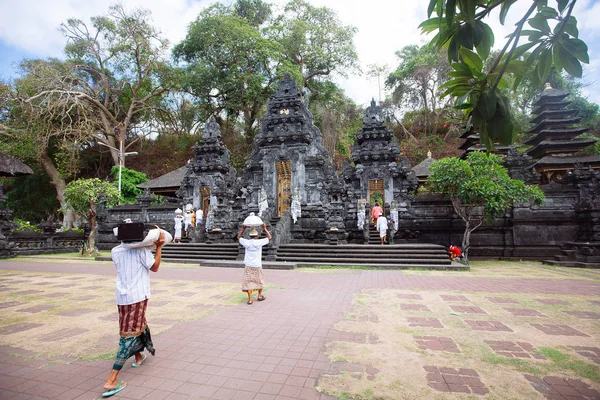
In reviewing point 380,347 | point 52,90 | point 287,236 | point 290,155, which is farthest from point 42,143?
point 380,347

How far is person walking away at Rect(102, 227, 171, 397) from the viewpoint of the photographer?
3066mm

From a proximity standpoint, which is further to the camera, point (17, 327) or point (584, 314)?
point (584, 314)

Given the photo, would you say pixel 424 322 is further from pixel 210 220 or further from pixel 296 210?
pixel 210 220

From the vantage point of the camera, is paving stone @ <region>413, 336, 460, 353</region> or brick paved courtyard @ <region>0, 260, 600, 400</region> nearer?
brick paved courtyard @ <region>0, 260, 600, 400</region>

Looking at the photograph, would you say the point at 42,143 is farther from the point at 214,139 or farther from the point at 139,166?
the point at 214,139

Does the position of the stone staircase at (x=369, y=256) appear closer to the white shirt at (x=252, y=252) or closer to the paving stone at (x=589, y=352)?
the white shirt at (x=252, y=252)

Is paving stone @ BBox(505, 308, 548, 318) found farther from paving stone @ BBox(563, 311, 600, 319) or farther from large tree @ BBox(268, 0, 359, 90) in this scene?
large tree @ BBox(268, 0, 359, 90)

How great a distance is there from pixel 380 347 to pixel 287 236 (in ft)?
38.2

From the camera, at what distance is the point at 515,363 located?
10.8 ft

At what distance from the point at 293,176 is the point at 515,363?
54.6 feet

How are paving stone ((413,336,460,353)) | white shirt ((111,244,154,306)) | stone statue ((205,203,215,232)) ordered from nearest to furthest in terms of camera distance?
white shirt ((111,244,154,306)) < paving stone ((413,336,460,353)) < stone statue ((205,203,215,232))

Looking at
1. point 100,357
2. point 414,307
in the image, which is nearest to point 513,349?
point 414,307

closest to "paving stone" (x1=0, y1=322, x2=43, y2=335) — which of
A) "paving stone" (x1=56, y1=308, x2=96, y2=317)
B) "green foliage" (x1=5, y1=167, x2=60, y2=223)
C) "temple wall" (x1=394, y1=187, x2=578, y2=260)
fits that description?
"paving stone" (x1=56, y1=308, x2=96, y2=317)

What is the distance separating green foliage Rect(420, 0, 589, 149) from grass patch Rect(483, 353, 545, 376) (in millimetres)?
2793
